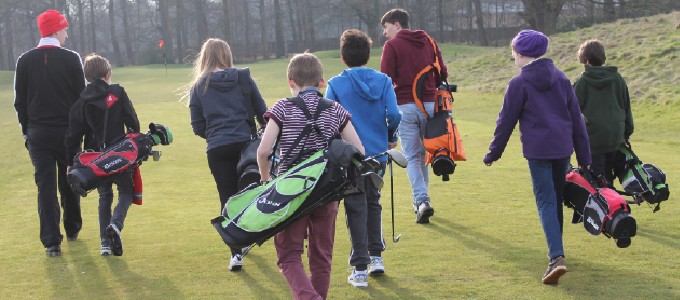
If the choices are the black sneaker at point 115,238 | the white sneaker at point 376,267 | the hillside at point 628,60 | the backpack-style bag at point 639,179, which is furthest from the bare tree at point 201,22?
the white sneaker at point 376,267

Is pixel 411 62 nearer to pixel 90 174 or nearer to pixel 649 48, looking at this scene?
pixel 90 174

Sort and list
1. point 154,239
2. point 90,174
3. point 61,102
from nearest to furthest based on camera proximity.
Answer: point 90,174, point 61,102, point 154,239

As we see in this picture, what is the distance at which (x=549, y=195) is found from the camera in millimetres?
6582

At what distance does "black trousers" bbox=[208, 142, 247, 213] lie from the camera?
23.4ft

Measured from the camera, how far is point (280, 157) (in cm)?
557

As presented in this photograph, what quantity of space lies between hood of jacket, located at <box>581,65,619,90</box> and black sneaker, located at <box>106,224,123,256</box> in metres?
4.07

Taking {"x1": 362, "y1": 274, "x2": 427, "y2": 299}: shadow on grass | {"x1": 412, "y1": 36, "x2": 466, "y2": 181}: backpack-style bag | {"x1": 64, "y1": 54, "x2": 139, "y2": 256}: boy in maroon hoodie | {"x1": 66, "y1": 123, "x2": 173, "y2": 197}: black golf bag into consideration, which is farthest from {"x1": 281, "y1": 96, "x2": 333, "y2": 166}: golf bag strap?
{"x1": 412, "y1": 36, "x2": 466, "y2": 181}: backpack-style bag

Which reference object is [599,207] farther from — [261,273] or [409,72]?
[409,72]

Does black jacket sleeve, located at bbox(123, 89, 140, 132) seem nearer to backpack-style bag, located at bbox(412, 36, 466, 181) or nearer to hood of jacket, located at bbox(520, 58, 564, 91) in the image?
backpack-style bag, located at bbox(412, 36, 466, 181)

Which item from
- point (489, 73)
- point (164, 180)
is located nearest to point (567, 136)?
point (164, 180)

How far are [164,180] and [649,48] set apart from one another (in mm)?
20163

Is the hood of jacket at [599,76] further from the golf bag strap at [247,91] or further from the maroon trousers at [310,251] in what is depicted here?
the maroon trousers at [310,251]

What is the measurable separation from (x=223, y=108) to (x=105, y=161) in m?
1.38

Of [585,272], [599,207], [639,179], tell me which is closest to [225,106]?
[599,207]
